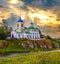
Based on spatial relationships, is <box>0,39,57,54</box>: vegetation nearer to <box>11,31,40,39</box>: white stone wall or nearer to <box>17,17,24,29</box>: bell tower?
<box>11,31,40,39</box>: white stone wall

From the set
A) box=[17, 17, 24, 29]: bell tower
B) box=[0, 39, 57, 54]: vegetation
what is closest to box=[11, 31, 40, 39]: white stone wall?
box=[17, 17, 24, 29]: bell tower

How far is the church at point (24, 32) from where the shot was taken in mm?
141200

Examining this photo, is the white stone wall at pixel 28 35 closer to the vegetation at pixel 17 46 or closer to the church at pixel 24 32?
the church at pixel 24 32

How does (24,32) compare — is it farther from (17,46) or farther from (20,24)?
(17,46)

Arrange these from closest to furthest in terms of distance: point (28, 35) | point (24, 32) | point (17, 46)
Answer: point (17, 46) < point (24, 32) < point (28, 35)

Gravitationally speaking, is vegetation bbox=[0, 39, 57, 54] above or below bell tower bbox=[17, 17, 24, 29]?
below

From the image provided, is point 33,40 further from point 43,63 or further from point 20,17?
point 43,63

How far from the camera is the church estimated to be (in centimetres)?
14120

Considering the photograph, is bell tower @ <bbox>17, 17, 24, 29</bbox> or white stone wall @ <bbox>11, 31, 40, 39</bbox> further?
bell tower @ <bbox>17, 17, 24, 29</bbox>

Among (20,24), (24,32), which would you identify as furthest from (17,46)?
(20,24)

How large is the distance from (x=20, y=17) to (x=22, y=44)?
1014 inches

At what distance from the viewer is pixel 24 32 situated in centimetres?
14212

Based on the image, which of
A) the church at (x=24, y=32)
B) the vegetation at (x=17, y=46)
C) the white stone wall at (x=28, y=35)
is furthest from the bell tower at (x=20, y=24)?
the vegetation at (x=17, y=46)

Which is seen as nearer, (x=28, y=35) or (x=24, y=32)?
(x=24, y=32)
